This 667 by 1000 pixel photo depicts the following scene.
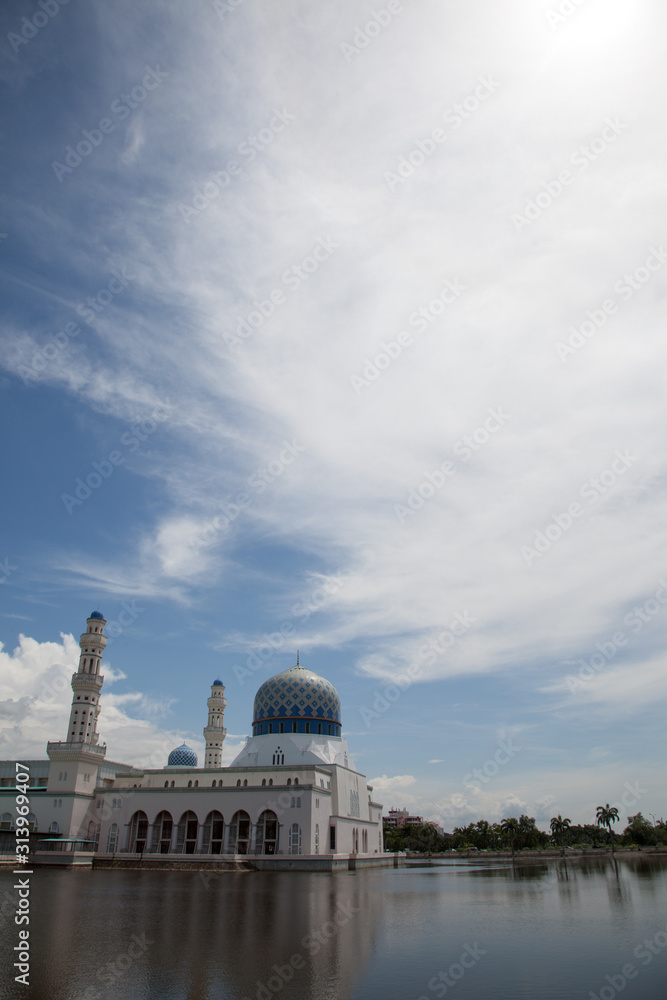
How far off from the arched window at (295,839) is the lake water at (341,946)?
960 inches

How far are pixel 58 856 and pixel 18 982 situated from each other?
42872 millimetres

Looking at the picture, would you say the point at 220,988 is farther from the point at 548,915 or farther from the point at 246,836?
the point at 246,836

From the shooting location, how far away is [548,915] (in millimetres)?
20188

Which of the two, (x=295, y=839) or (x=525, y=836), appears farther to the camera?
(x=525, y=836)

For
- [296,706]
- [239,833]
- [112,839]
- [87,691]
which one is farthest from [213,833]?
[87,691]

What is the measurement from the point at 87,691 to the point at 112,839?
12.7 m

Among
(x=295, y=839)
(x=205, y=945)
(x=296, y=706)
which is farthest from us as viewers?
(x=296, y=706)

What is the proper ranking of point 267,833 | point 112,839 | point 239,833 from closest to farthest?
point 267,833, point 239,833, point 112,839

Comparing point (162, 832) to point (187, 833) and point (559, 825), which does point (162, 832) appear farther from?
point (559, 825)

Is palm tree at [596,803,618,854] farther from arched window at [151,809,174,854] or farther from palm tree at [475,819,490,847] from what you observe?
arched window at [151,809,174,854]

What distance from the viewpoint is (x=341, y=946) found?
14.8 m

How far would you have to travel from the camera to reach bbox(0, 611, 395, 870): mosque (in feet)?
163

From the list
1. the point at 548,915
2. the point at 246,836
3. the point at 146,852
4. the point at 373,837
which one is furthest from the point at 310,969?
the point at 373,837

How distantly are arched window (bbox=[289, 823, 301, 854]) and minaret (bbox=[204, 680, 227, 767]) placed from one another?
79.9 feet
